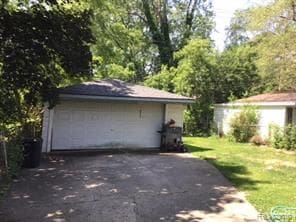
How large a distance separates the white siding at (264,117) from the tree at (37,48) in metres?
12.4

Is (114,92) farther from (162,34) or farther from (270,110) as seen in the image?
(162,34)

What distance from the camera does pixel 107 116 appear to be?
15695mm

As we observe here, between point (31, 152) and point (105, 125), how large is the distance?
478cm

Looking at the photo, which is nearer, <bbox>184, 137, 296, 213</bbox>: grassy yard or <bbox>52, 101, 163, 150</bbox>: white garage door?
<bbox>184, 137, 296, 213</bbox>: grassy yard

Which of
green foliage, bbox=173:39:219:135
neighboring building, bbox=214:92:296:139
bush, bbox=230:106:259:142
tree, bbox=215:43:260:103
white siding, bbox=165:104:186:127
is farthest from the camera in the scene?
tree, bbox=215:43:260:103

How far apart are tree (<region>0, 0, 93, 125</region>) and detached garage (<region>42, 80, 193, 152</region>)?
348 centimetres

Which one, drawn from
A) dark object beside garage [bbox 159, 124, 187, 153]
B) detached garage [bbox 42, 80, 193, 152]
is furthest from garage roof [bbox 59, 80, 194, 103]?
dark object beside garage [bbox 159, 124, 187, 153]

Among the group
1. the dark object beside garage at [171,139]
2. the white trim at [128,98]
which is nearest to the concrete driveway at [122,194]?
the white trim at [128,98]

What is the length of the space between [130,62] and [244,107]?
13.7 m

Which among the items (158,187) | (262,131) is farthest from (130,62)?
(158,187)

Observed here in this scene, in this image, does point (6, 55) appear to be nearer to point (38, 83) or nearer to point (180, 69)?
point (38, 83)

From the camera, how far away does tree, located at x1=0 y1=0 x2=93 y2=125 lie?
9688mm

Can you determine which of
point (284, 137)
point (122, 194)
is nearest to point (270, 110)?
point (284, 137)

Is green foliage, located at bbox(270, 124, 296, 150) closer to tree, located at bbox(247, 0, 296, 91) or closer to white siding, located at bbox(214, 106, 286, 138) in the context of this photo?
white siding, located at bbox(214, 106, 286, 138)
